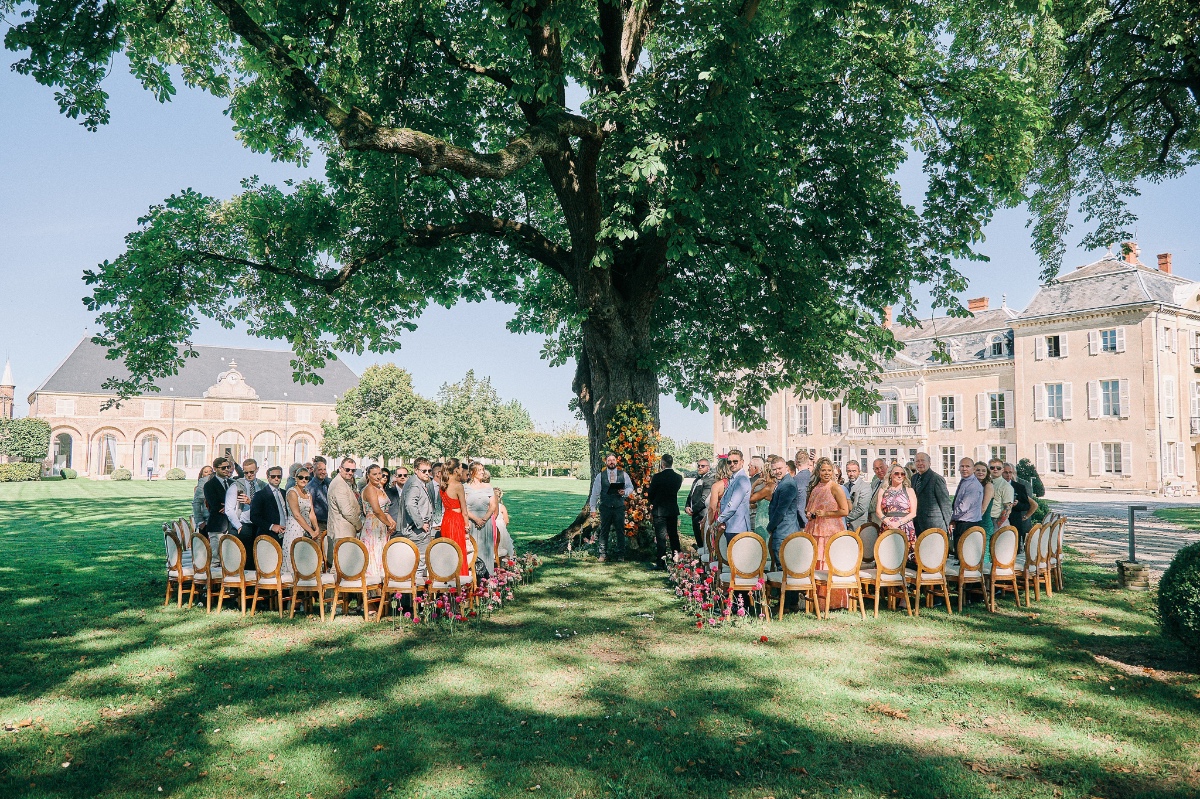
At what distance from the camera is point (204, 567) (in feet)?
29.5

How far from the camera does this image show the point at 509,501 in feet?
101

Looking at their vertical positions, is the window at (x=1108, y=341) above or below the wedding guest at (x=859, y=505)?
above

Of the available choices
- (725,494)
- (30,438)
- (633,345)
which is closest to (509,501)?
(633,345)

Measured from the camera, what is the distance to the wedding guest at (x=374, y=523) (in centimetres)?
862

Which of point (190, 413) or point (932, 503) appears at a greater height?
point (190, 413)

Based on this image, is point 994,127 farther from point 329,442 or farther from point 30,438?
point 30,438

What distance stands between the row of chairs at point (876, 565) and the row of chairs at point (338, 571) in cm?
322

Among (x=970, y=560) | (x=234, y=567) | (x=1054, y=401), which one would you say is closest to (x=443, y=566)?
(x=234, y=567)

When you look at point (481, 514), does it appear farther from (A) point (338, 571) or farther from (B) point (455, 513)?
(A) point (338, 571)

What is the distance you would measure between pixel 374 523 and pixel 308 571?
93 cm

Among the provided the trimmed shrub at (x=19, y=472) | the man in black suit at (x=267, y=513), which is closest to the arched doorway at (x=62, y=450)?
the trimmed shrub at (x=19, y=472)

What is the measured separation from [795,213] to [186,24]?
10943 mm

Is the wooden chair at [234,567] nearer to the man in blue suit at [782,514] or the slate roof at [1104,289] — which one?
the man in blue suit at [782,514]

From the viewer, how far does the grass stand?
4.43 m
